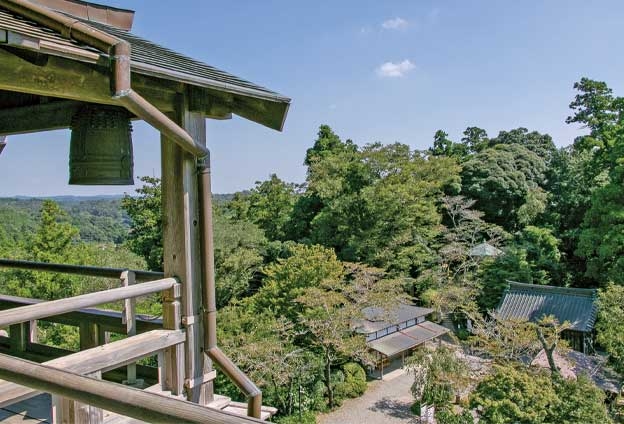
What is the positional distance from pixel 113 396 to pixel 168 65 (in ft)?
4.76

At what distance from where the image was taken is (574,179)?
63.2 ft

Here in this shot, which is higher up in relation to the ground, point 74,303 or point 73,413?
point 74,303

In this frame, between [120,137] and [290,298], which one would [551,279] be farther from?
[120,137]

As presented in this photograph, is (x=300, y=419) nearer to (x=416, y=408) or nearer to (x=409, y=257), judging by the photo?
(x=416, y=408)

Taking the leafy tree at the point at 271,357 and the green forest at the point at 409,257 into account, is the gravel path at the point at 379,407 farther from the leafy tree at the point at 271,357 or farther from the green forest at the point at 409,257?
the leafy tree at the point at 271,357

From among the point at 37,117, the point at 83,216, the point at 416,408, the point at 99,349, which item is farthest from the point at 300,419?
the point at 83,216

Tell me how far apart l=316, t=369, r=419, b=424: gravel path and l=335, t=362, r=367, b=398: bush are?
16 centimetres

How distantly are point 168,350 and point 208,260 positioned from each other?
0.41 m

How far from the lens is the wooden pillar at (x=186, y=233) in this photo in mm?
1967

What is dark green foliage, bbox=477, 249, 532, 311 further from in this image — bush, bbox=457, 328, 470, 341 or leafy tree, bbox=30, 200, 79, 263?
leafy tree, bbox=30, 200, 79, 263

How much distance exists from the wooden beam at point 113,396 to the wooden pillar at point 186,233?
1.04 metres

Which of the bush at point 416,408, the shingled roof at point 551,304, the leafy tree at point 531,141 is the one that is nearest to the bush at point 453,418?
the bush at point 416,408

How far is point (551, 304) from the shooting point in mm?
15422

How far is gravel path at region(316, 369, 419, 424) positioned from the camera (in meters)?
10.5
